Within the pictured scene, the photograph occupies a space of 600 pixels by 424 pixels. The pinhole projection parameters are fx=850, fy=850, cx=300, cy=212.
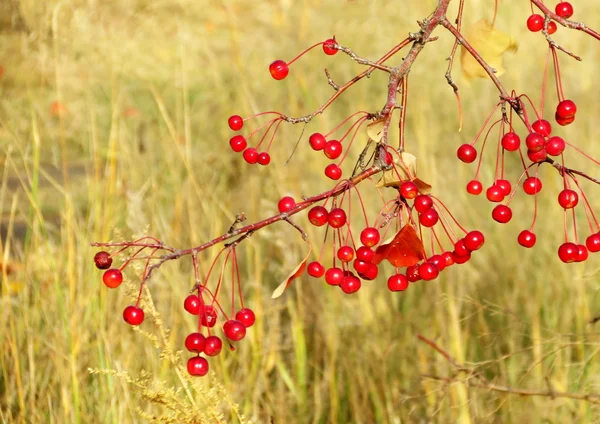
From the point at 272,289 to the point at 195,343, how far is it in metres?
1.90

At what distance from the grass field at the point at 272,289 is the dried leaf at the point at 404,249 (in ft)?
1.57

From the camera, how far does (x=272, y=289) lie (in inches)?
114

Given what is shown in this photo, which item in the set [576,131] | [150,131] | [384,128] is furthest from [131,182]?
[384,128]

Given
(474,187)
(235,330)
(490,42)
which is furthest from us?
(490,42)

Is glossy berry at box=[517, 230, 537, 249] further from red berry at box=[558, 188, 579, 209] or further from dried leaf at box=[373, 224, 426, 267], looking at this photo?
dried leaf at box=[373, 224, 426, 267]

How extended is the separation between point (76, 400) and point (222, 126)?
7.80 feet

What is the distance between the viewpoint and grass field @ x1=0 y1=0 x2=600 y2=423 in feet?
6.48

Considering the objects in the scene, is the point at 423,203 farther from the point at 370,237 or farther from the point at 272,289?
the point at 272,289

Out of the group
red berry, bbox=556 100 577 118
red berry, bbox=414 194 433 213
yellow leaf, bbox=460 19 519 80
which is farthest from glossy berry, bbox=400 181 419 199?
yellow leaf, bbox=460 19 519 80

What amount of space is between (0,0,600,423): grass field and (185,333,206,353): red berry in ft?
Answer: 0.99

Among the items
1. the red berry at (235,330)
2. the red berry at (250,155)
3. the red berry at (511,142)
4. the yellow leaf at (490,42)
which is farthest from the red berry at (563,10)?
the red berry at (235,330)

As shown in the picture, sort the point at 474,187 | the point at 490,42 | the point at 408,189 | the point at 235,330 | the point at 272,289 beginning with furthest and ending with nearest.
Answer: the point at 272,289, the point at 490,42, the point at 474,187, the point at 235,330, the point at 408,189

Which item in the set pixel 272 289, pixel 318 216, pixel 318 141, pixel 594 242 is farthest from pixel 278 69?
pixel 272 289

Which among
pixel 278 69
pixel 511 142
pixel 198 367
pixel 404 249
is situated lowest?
pixel 198 367
